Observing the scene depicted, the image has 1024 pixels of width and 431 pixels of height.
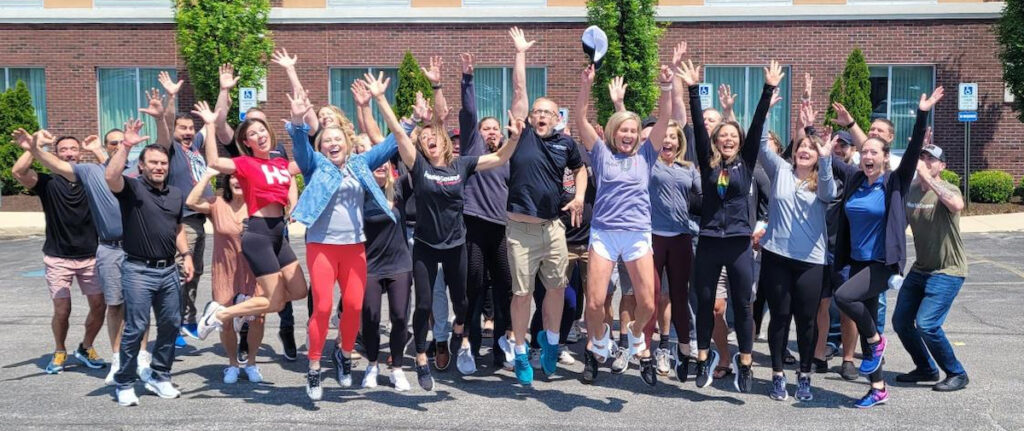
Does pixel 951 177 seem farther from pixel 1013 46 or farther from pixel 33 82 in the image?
pixel 33 82

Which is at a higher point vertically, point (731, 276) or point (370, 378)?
point (731, 276)

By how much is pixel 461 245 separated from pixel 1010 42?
677 inches

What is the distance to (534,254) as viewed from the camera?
7.23 meters

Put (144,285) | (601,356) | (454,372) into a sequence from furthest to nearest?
(454,372) → (601,356) → (144,285)

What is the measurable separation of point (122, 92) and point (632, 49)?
12658 millimetres

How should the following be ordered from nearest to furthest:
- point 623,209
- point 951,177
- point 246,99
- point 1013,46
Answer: point 623,209 → point 1013,46 → point 951,177 → point 246,99

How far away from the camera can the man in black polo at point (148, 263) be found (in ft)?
22.0

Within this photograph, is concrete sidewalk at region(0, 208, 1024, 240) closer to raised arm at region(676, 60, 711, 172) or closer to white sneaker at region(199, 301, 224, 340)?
white sneaker at region(199, 301, 224, 340)

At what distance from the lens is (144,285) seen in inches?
265

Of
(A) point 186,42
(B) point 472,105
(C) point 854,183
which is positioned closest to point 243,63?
(A) point 186,42

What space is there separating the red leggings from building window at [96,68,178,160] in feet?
60.8

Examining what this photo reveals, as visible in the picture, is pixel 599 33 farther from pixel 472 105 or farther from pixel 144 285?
pixel 144 285

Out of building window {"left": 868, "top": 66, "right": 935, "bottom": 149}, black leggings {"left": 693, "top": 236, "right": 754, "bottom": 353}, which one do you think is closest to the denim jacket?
black leggings {"left": 693, "top": 236, "right": 754, "bottom": 353}

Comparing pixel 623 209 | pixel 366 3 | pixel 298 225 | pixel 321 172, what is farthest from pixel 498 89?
pixel 321 172
